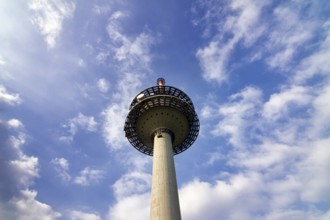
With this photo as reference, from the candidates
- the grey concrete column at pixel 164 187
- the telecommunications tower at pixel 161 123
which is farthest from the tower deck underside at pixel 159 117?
the grey concrete column at pixel 164 187

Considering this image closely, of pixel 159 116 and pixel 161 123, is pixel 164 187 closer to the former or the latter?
pixel 161 123

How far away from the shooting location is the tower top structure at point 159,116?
138 ft

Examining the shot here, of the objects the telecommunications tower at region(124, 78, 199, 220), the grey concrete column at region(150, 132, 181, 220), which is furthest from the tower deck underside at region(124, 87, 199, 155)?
the grey concrete column at region(150, 132, 181, 220)

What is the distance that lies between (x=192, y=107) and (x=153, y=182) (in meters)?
16.2

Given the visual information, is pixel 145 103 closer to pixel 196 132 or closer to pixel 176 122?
pixel 176 122

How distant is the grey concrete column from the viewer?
30.3 metres

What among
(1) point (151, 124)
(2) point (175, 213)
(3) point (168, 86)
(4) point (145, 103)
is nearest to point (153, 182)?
(2) point (175, 213)

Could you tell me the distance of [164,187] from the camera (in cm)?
3234

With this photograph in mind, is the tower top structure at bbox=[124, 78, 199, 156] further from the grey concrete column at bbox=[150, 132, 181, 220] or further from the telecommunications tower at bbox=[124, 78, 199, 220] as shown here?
the grey concrete column at bbox=[150, 132, 181, 220]

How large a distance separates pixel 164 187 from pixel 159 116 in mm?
13024

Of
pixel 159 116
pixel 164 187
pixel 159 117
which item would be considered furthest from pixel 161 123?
pixel 164 187

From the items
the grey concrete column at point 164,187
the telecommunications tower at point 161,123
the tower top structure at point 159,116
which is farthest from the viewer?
the tower top structure at point 159,116

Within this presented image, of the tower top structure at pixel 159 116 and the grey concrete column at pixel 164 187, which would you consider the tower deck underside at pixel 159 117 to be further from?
the grey concrete column at pixel 164 187

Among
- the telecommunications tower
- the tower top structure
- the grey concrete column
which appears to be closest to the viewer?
the grey concrete column
